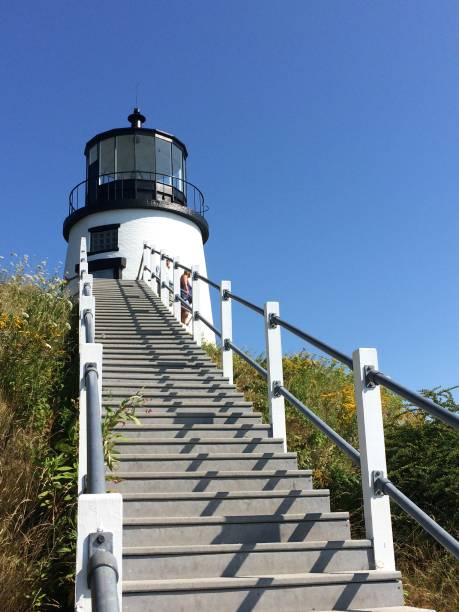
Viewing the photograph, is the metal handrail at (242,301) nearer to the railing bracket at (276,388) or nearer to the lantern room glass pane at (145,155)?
the railing bracket at (276,388)

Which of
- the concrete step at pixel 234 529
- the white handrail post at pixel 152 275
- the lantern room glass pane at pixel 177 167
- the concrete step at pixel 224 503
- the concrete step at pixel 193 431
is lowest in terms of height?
the concrete step at pixel 234 529

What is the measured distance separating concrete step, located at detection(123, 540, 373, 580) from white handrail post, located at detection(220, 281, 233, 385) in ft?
11.3

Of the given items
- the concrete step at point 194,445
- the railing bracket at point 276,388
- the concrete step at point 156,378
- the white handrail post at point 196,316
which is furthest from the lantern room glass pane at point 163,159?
the concrete step at point 194,445

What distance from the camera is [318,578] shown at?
11.6ft

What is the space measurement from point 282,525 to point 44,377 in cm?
328

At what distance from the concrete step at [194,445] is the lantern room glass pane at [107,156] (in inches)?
707

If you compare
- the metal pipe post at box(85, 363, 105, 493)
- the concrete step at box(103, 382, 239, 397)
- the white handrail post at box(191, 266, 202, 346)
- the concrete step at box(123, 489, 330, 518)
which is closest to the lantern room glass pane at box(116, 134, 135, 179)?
the white handrail post at box(191, 266, 202, 346)

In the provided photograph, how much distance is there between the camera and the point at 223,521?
13.5 ft

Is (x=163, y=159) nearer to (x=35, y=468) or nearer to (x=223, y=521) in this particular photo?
(x=35, y=468)

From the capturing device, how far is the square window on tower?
20.6 m

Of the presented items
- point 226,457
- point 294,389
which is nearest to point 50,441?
point 226,457

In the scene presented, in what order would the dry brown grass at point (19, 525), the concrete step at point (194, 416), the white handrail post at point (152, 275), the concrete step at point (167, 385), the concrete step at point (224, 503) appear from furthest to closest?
the white handrail post at point (152, 275), the concrete step at point (167, 385), the concrete step at point (194, 416), the concrete step at point (224, 503), the dry brown grass at point (19, 525)

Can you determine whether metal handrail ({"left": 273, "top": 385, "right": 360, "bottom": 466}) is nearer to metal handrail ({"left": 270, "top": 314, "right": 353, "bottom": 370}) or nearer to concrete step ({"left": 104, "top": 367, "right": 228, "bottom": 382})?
metal handrail ({"left": 270, "top": 314, "right": 353, "bottom": 370})

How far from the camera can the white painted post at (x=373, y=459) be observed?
12.3 ft
